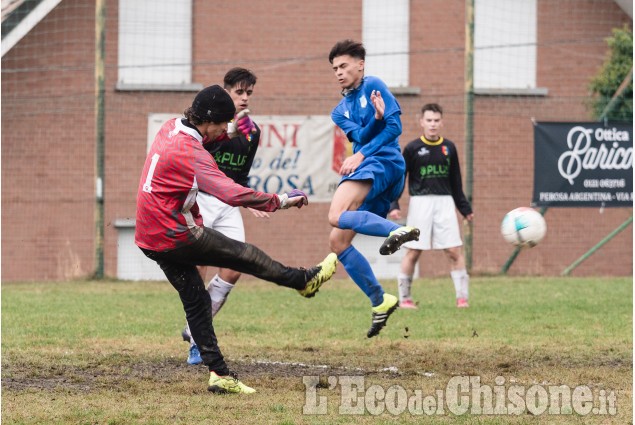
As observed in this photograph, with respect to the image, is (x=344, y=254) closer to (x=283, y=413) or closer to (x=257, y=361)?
(x=257, y=361)

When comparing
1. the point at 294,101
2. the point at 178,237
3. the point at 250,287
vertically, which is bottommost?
the point at 250,287

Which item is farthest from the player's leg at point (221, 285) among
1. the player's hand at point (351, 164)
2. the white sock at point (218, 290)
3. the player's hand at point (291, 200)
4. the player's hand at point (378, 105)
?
the player's hand at point (291, 200)

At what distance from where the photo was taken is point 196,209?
749cm

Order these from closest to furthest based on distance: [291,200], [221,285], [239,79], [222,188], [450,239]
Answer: [222,188] → [291,200] → [239,79] → [221,285] → [450,239]

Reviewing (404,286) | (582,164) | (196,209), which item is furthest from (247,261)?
(582,164)

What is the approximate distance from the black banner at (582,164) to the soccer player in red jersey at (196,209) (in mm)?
10287

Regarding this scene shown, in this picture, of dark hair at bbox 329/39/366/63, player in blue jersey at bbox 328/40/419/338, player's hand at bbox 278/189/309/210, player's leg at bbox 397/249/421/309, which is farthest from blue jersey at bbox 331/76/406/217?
player's leg at bbox 397/249/421/309

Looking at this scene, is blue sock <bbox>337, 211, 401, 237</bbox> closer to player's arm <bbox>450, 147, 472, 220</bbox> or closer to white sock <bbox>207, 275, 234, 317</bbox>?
white sock <bbox>207, 275, 234, 317</bbox>

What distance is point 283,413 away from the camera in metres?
6.64

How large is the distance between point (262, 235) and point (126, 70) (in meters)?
3.95

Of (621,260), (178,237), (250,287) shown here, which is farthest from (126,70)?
(178,237)

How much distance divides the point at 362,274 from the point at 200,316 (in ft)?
5.46

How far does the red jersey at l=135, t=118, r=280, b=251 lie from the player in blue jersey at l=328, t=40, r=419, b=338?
1.64 m

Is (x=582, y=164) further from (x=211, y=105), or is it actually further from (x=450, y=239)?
(x=211, y=105)
